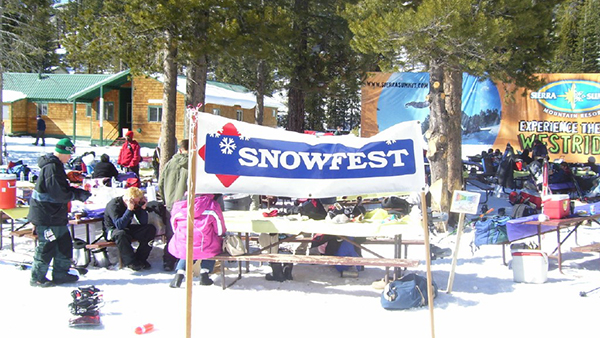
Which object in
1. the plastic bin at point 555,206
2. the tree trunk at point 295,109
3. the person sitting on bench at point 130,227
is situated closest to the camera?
the person sitting on bench at point 130,227

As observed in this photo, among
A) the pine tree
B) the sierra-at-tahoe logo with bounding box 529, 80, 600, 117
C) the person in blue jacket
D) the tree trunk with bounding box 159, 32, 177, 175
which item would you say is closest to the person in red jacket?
the tree trunk with bounding box 159, 32, 177, 175

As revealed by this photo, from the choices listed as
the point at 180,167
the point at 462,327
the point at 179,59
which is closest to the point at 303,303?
the point at 462,327

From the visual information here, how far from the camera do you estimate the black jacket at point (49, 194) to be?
569 cm

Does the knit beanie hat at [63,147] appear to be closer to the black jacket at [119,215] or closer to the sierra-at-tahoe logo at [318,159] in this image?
the black jacket at [119,215]

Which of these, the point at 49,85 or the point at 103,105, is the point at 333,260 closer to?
the point at 103,105

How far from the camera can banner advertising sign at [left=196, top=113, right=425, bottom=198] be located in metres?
4.48

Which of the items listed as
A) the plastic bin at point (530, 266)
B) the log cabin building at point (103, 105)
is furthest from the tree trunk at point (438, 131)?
the log cabin building at point (103, 105)

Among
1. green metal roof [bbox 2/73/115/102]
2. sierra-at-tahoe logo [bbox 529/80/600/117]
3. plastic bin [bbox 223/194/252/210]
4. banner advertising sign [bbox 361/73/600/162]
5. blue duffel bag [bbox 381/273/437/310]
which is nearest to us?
blue duffel bag [bbox 381/273/437/310]

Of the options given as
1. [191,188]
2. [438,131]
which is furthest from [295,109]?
[191,188]

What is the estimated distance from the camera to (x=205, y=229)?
557 cm

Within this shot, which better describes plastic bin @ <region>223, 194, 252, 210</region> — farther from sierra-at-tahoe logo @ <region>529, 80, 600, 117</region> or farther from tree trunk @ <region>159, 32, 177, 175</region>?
sierra-at-tahoe logo @ <region>529, 80, 600, 117</region>

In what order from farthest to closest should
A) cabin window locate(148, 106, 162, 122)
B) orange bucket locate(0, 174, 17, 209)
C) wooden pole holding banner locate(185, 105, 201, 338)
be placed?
1. cabin window locate(148, 106, 162, 122)
2. orange bucket locate(0, 174, 17, 209)
3. wooden pole holding banner locate(185, 105, 201, 338)

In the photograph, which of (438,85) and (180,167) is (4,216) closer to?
(180,167)

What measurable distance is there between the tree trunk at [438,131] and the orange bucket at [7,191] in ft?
21.8
